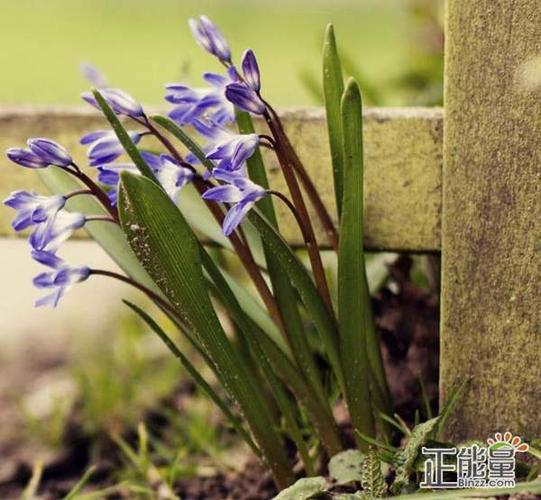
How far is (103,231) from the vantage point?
156cm

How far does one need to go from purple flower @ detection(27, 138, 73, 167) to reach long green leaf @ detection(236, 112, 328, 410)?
0.25 metres

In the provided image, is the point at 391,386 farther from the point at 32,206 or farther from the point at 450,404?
the point at 32,206

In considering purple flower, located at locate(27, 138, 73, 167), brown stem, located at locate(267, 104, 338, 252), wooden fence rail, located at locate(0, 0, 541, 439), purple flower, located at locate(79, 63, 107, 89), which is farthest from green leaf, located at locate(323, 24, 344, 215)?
purple flower, located at locate(79, 63, 107, 89)

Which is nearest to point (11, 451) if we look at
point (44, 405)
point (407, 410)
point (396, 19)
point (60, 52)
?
point (44, 405)

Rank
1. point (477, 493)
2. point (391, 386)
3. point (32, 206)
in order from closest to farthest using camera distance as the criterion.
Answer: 1. point (477, 493)
2. point (32, 206)
3. point (391, 386)

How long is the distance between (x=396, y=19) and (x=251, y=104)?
504 cm

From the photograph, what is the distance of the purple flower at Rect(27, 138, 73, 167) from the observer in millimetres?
1333

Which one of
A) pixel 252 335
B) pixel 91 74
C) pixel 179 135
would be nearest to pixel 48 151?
pixel 179 135

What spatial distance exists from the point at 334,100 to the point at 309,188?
0.12 meters

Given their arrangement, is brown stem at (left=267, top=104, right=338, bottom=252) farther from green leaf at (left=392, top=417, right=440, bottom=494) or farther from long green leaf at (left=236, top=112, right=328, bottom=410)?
green leaf at (left=392, top=417, right=440, bottom=494)

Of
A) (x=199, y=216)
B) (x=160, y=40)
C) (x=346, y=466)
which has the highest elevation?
(x=160, y=40)

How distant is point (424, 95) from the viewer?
260 cm

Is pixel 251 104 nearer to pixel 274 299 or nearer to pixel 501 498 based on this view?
pixel 274 299

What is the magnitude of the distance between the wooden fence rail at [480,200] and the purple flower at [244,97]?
270 millimetres
